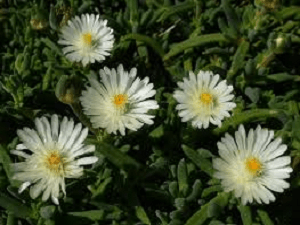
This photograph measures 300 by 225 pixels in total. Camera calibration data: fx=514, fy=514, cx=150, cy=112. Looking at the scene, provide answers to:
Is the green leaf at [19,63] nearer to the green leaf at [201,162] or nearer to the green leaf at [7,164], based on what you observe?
the green leaf at [7,164]

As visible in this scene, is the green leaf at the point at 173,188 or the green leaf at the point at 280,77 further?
the green leaf at the point at 280,77

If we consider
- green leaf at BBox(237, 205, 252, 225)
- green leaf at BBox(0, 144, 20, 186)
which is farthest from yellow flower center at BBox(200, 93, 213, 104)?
green leaf at BBox(0, 144, 20, 186)

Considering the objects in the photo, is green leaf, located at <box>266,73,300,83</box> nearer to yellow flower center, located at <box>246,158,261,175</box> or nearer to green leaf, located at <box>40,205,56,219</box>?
yellow flower center, located at <box>246,158,261,175</box>

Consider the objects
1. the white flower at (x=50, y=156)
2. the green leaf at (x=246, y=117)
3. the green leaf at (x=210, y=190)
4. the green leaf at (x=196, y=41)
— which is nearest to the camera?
the white flower at (x=50, y=156)

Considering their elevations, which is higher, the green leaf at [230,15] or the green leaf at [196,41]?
the green leaf at [230,15]

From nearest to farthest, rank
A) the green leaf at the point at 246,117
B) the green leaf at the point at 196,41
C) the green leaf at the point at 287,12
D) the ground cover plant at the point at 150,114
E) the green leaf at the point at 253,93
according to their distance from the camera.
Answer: the ground cover plant at the point at 150,114 < the green leaf at the point at 246,117 < the green leaf at the point at 253,93 < the green leaf at the point at 196,41 < the green leaf at the point at 287,12

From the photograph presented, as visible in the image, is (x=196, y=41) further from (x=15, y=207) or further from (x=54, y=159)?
(x=15, y=207)

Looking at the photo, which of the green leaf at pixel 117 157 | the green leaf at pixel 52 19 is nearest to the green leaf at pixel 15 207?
the green leaf at pixel 117 157

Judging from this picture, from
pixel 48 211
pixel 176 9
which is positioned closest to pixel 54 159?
pixel 48 211
